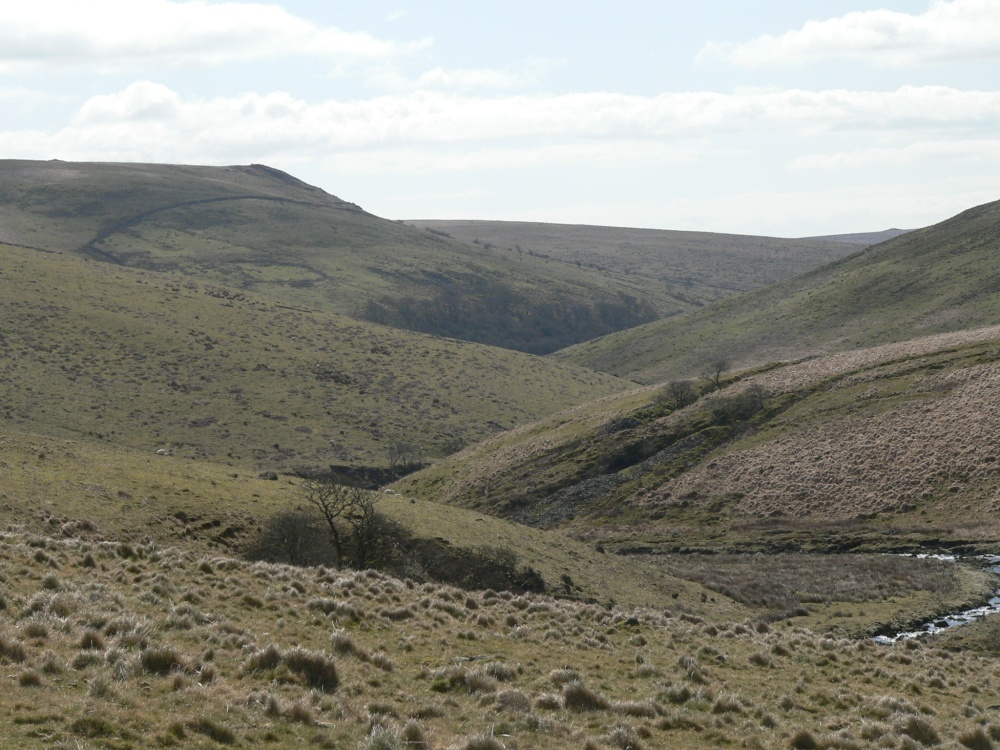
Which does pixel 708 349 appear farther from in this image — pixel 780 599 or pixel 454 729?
pixel 454 729

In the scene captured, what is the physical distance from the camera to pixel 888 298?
171 m

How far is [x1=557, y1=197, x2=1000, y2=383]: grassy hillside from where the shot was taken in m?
154

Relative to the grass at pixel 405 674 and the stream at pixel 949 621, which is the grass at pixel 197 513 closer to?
the stream at pixel 949 621

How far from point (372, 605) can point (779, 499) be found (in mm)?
58894

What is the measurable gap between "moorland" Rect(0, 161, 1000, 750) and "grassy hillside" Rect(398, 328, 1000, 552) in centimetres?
33

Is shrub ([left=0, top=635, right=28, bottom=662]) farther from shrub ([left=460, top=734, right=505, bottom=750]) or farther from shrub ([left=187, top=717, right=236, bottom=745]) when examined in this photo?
shrub ([left=460, top=734, right=505, bottom=750])

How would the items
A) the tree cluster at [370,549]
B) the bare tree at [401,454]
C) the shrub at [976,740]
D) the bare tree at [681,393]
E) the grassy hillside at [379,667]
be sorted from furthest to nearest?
the bare tree at [401,454] → the bare tree at [681,393] → the tree cluster at [370,549] → the shrub at [976,740] → the grassy hillside at [379,667]

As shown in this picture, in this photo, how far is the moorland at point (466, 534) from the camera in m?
17.6

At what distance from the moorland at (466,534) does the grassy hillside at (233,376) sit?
0.56 meters

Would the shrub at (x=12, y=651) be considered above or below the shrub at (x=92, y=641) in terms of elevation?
above

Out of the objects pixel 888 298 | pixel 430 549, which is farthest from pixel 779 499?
pixel 888 298

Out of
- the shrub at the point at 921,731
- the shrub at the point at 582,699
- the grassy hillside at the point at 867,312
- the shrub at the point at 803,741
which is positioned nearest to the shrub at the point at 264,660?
the shrub at the point at 582,699

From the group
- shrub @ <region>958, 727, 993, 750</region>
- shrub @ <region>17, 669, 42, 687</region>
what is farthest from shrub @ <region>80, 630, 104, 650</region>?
shrub @ <region>958, 727, 993, 750</region>

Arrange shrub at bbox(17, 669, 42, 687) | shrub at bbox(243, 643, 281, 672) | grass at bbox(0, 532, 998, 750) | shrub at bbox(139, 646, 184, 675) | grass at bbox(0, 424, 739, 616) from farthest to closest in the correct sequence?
grass at bbox(0, 424, 739, 616)
shrub at bbox(243, 643, 281, 672)
shrub at bbox(139, 646, 184, 675)
grass at bbox(0, 532, 998, 750)
shrub at bbox(17, 669, 42, 687)
